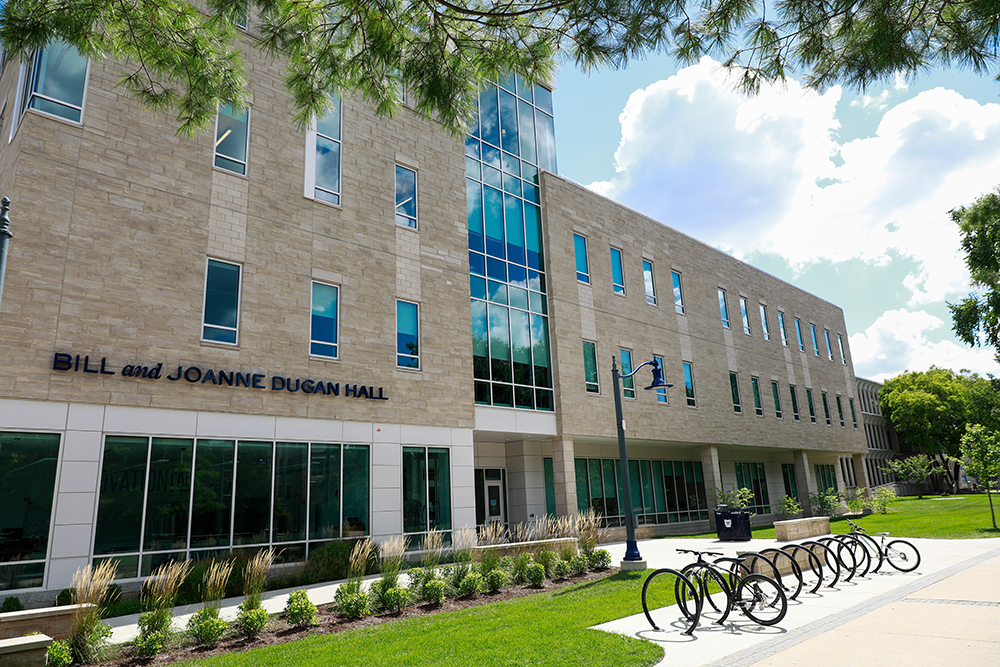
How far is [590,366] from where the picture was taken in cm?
2589

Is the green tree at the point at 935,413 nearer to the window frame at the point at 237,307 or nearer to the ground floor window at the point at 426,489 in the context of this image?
the ground floor window at the point at 426,489

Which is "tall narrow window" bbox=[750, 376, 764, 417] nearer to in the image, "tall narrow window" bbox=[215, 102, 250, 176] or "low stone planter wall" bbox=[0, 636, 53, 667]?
"tall narrow window" bbox=[215, 102, 250, 176]

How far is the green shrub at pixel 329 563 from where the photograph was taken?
15352 millimetres

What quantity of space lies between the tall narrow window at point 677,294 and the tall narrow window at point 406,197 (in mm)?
15584

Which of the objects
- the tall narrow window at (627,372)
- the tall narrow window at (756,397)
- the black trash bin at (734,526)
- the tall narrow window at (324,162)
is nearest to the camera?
the tall narrow window at (324,162)

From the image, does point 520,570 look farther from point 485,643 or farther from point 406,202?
point 406,202

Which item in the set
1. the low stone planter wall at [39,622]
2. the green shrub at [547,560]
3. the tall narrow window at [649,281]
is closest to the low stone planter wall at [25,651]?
the low stone planter wall at [39,622]

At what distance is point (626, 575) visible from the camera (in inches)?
557

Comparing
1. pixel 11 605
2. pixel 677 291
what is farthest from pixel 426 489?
pixel 677 291

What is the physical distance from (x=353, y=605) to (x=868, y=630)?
7652mm

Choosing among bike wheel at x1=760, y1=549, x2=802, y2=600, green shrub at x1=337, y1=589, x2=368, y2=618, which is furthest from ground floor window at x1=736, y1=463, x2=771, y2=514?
green shrub at x1=337, y1=589, x2=368, y2=618

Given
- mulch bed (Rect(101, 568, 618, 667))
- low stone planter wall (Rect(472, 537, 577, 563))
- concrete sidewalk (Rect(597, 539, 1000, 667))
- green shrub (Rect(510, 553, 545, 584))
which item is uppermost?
low stone planter wall (Rect(472, 537, 577, 563))

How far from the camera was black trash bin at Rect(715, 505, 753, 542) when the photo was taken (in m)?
21.7

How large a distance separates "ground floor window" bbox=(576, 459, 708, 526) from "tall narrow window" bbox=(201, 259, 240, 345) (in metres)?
15.9
